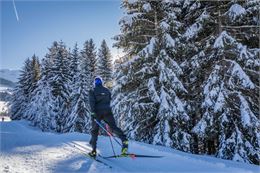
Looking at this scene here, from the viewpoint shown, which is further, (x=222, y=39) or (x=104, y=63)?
(x=104, y=63)

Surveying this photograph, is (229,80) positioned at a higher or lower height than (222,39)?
lower

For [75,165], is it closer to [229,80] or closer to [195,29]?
[229,80]

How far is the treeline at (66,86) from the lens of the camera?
37906 millimetres

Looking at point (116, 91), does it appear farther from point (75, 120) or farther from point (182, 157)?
point (75, 120)

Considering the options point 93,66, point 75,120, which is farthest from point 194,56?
point 93,66

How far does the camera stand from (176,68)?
18.1 meters

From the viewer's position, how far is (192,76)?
18766 mm

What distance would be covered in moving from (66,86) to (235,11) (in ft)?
102

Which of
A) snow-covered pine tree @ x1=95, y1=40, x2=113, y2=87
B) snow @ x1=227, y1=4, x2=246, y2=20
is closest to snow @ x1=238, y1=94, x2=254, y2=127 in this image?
snow @ x1=227, y1=4, x2=246, y2=20

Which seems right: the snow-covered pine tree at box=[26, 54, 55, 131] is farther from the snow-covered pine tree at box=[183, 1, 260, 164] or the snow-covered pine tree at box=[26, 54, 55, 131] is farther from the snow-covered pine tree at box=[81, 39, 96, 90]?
the snow-covered pine tree at box=[183, 1, 260, 164]

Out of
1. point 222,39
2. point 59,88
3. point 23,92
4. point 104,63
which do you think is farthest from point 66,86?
point 222,39

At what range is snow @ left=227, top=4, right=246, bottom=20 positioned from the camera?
15772 millimetres

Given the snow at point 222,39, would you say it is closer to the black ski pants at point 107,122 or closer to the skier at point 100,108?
the skier at point 100,108

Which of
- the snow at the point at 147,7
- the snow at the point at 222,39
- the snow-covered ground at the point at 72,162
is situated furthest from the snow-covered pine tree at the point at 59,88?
the snow-covered ground at the point at 72,162
